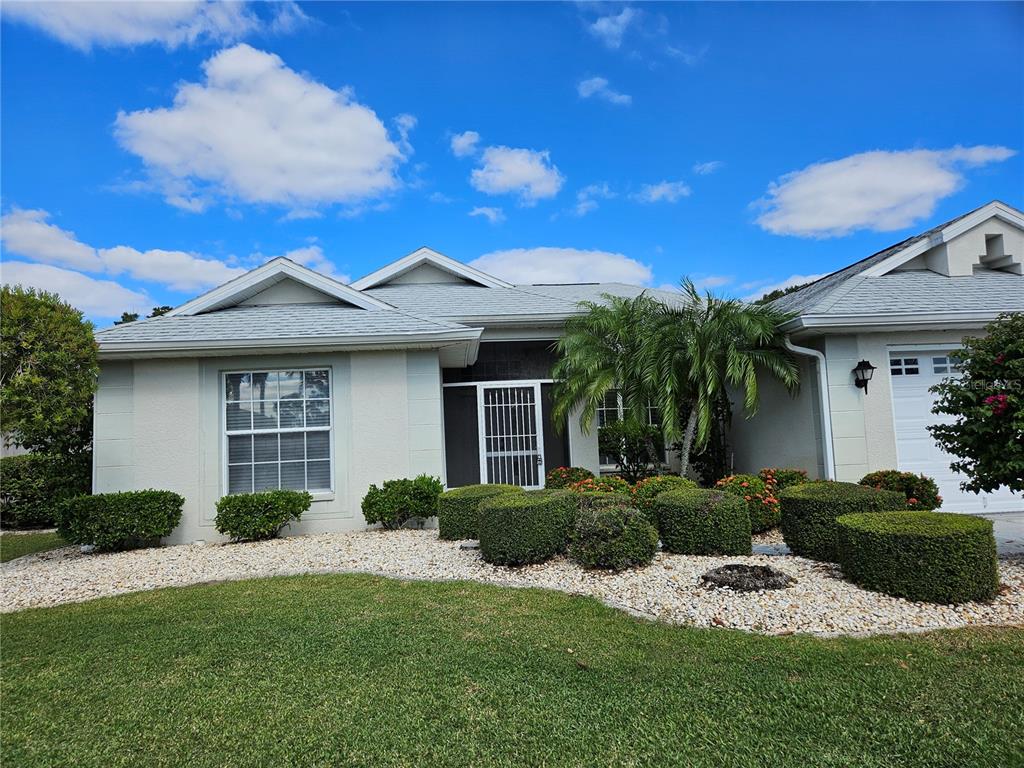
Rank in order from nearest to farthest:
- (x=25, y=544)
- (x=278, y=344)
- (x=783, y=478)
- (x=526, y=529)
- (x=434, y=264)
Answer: (x=526, y=529)
(x=783, y=478)
(x=278, y=344)
(x=25, y=544)
(x=434, y=264)

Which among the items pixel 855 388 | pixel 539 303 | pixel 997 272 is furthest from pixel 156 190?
pixel 997 272

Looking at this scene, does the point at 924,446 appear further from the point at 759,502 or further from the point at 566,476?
the point at 566,476

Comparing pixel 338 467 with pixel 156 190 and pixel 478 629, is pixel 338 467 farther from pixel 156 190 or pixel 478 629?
pixel 156 190

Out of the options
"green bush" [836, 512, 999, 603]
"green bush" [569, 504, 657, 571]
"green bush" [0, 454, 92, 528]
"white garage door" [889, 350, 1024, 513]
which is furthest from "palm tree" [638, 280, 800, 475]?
"green bush" [0, 454, 92, 528]

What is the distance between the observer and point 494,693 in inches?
128

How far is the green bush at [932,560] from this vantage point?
4.57m

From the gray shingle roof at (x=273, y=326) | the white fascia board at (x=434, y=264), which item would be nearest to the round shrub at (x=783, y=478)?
the gray shingle roof at (x=273, y=326)

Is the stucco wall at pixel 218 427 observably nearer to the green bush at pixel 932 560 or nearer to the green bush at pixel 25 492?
the green bush at pixel 25 492

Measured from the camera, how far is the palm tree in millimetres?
9016

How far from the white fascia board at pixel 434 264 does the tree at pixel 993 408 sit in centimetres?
970

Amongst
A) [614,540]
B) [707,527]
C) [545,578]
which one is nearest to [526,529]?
[545,578]

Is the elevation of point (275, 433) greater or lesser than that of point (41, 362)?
lesser

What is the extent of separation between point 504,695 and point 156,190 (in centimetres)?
1259

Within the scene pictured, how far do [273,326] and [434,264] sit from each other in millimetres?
5456
